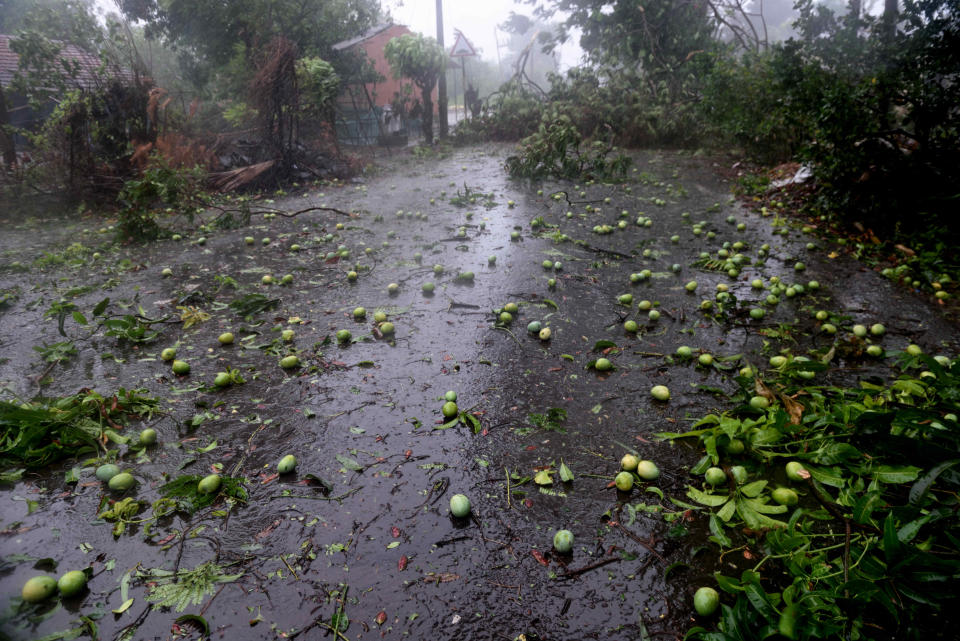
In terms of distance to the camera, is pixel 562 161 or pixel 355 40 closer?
pixel 562 161

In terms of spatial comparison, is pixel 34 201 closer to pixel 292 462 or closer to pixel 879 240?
pixel 292 462

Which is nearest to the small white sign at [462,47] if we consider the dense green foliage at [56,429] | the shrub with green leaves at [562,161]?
the shrub with green leaves at [562,161]

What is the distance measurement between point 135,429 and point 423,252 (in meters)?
4.17

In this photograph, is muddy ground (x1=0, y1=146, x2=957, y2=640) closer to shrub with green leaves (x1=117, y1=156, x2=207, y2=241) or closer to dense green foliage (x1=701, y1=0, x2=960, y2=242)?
shrub with green leaves (x1=117, y1=156, x2=207, y2=241)

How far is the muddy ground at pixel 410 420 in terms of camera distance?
6.75 ft

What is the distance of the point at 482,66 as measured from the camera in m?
51.8

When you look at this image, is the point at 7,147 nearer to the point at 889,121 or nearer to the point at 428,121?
the point at 428,121

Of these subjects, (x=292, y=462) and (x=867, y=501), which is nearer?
(x=867, y=501)

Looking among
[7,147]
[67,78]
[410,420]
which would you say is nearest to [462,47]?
[67,78]

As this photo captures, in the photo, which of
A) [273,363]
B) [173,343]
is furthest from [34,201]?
[273,363]

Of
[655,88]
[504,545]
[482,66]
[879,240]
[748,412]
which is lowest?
[504,545]

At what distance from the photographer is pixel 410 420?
10.6 ft

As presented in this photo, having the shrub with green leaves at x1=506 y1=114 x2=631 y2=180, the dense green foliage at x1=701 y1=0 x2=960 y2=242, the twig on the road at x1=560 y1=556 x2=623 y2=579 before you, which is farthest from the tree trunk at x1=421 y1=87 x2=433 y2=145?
the twig on the road at x1=560 y1=556 x2=623 y2=579

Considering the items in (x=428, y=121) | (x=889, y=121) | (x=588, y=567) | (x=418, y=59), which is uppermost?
(x=418, y=59)
